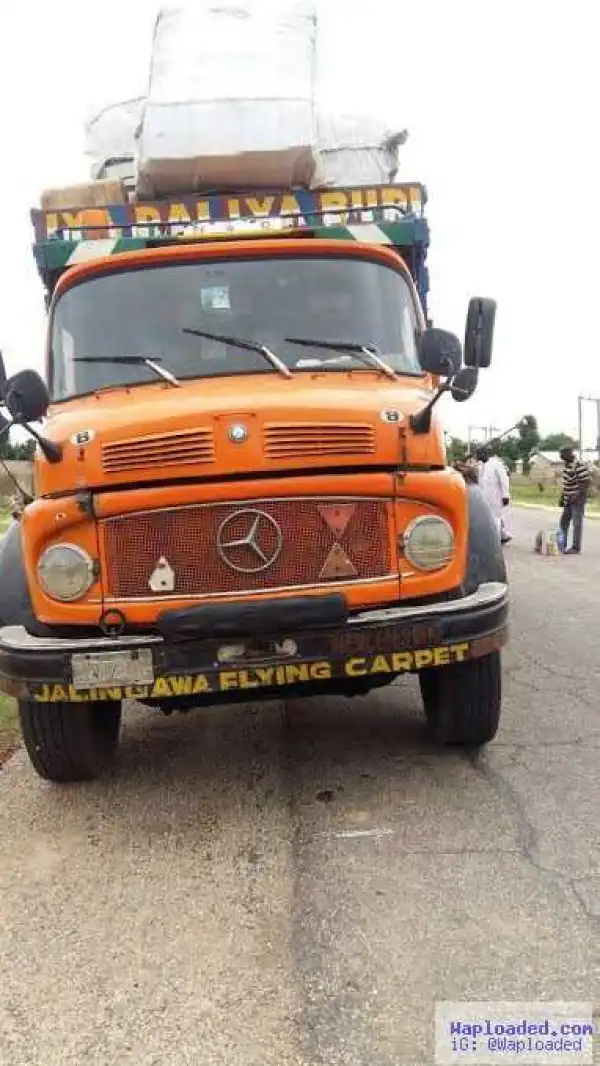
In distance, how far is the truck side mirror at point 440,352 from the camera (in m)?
4.65

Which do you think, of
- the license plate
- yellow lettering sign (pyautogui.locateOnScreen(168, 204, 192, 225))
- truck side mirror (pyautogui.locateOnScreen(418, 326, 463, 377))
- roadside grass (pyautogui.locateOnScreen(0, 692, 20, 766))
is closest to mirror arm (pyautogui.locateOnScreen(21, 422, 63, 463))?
the license plate

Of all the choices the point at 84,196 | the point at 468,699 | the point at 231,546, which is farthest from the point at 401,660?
the point at 84,196

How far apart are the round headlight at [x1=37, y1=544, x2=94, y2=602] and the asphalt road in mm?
1017

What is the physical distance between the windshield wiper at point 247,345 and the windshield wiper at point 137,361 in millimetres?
253

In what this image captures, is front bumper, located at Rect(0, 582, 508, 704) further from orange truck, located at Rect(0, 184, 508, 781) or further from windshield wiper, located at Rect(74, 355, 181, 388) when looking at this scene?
windshield wiper, located at Rect(74, 355, 181, 388)

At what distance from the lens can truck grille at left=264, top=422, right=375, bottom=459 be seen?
13.4ft

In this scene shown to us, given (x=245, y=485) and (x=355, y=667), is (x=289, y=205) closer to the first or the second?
(x=245, y=485)

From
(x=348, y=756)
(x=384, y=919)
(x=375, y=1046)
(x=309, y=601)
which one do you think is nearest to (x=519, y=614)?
(x=348, y=756)

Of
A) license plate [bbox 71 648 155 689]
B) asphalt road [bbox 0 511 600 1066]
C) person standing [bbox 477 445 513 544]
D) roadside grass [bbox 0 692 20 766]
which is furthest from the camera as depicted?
person standing [bbox 477 445 513 544]

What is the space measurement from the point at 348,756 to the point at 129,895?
66.4 inches

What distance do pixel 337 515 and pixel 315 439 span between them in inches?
12.6

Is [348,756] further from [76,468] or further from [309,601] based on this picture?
[76,468]

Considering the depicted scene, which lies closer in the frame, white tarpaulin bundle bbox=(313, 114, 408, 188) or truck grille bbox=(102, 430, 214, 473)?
truck grille bbox=(102, 430, 214, 473)

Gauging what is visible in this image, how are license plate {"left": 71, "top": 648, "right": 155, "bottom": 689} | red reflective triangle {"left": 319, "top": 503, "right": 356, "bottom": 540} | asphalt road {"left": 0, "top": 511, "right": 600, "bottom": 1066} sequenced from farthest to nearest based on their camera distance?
red reflective triangle {"left": 319, "top": 503, "right": 356, "bottom": 540} < license plate {"left": 71, "top": 648, "right": 155, "bottom": 689} < asphalt road {"left": 0, "top": 511, "right": 600, "bottom": 1066}
